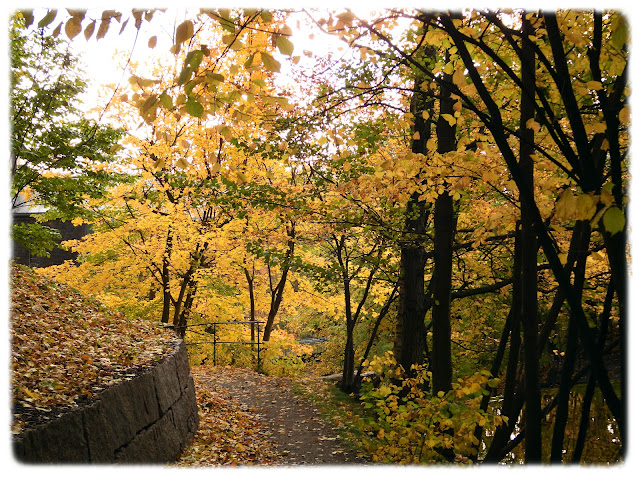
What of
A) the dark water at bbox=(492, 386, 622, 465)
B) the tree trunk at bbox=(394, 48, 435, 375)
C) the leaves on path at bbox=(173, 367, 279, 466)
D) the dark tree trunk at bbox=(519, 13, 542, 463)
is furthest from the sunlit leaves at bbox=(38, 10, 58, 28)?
the dark water at bbox=(492, 386, 622, 465)

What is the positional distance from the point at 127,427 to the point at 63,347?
1.29m

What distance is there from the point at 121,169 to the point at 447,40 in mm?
11093

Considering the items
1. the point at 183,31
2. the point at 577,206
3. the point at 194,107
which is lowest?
the point at 577,206

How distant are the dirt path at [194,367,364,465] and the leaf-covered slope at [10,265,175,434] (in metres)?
2.34

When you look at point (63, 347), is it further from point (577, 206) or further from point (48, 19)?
point (577, 206)

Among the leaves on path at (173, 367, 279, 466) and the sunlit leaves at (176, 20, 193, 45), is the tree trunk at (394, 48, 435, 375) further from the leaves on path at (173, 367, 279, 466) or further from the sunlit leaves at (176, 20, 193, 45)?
the sunlit leaves at (176, 20, 193, 45)

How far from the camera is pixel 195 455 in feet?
19.7

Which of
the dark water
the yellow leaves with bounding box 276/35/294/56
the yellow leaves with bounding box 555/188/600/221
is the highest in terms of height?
the yellow leaves with bounding box 276/35/294/56

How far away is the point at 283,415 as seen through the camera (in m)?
9.11

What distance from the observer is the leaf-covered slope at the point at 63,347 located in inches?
150

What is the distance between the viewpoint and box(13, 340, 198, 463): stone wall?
337 centimetres

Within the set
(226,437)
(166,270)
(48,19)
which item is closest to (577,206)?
(48,19)

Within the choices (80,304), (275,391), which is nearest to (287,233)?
(275,391)

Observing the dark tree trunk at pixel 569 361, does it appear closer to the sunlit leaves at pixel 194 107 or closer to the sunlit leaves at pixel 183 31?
the sunlit leaves at pixel 194 107
